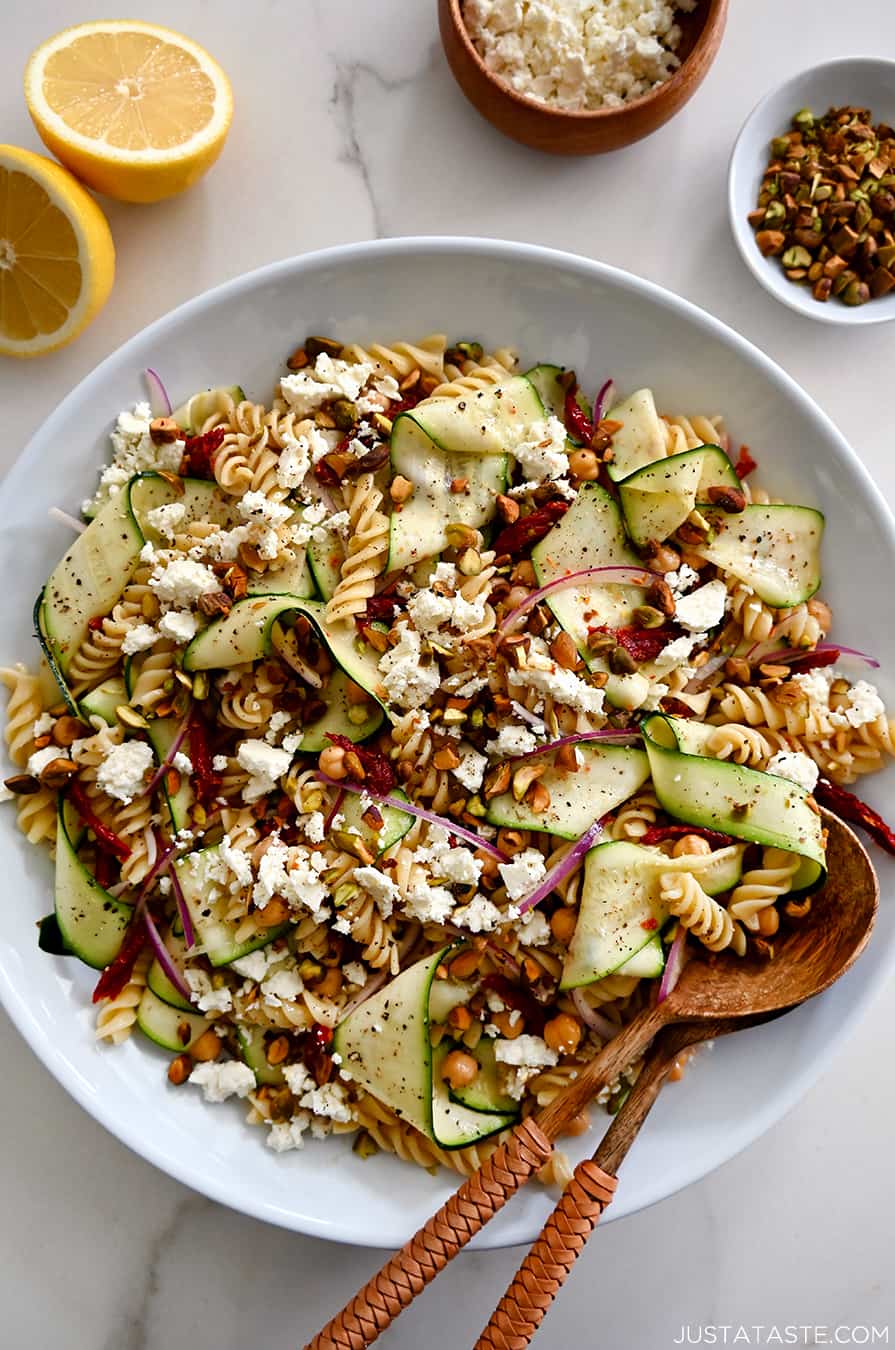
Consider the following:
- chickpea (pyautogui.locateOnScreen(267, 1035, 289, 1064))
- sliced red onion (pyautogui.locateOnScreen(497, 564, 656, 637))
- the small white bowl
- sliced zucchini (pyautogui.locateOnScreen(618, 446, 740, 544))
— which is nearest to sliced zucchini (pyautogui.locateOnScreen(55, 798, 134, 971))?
chickpea (pyautogui.locateOnScreen(267, 1035, 289, 1064))

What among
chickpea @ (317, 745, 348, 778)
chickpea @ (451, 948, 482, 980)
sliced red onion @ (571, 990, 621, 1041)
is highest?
chickpea @ (317, 745, 348, 778)

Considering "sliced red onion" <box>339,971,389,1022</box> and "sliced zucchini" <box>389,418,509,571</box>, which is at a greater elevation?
"sliced zucchini" <box>389,418,509,571</box>

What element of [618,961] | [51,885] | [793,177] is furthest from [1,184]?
[618,961]

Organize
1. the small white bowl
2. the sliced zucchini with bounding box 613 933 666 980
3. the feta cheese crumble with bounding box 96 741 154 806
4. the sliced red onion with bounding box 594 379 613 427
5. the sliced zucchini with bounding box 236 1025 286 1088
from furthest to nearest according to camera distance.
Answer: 1. the small white bowl
2. the sliced red onion with bounding box 594 379 613 427
3. the sliced zucchini with bounding box 236 1025 286 1088
4. the feta cheese crumble with bounding box 96 741 154 806
5. the sliced zucchini with bounding box 613 933 666 980

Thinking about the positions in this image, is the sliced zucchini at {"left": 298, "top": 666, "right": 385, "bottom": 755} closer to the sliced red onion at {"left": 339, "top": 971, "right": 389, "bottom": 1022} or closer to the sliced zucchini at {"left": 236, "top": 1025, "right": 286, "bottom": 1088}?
the sliced red onion at {"left": 339, "top": 971, "right": 389, "bottom": 1022}

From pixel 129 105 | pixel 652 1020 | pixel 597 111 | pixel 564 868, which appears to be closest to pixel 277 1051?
pixel 564 868

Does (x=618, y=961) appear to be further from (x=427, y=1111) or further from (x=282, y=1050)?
(x=282, y=1050)

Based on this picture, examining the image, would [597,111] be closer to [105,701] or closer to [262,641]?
[262,641]
